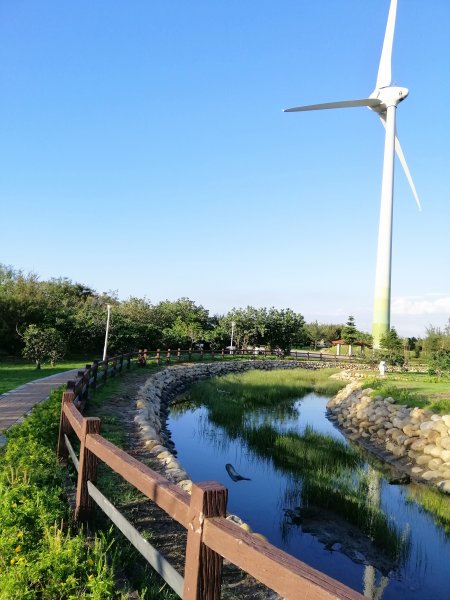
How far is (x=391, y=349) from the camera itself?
3638cm

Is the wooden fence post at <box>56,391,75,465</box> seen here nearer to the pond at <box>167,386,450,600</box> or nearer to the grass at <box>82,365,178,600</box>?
the grass at <box>82,365,178,600</box>

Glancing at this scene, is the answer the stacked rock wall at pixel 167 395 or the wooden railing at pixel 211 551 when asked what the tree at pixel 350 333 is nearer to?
the stacked rock wall at pixel 167 395

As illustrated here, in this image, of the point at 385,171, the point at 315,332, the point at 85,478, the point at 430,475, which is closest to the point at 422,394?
the point at 430,475

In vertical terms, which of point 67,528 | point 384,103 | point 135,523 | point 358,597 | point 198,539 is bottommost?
point 135,523

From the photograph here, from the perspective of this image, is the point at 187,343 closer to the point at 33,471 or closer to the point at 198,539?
the point at 33,471

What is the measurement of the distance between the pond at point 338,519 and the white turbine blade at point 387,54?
119ft

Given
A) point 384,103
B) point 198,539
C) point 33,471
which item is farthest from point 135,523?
point 384,103

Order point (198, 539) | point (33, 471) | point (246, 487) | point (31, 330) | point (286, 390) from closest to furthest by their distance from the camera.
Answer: point (198, 539)
point (33, 471)
point (246, 487)
point (31, 330)
point (286, 390)

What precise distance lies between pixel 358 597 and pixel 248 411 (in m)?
15.9

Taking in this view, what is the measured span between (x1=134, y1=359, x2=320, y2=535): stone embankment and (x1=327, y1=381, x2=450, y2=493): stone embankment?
20.2 ft

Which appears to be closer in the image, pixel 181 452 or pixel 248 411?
pixel 181 452

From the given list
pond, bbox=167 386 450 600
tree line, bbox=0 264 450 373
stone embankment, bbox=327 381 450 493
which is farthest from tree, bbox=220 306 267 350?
pond, bbox=167 386 450 600

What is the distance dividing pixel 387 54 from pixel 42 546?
4477 centimetres

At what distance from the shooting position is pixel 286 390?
918 inches
